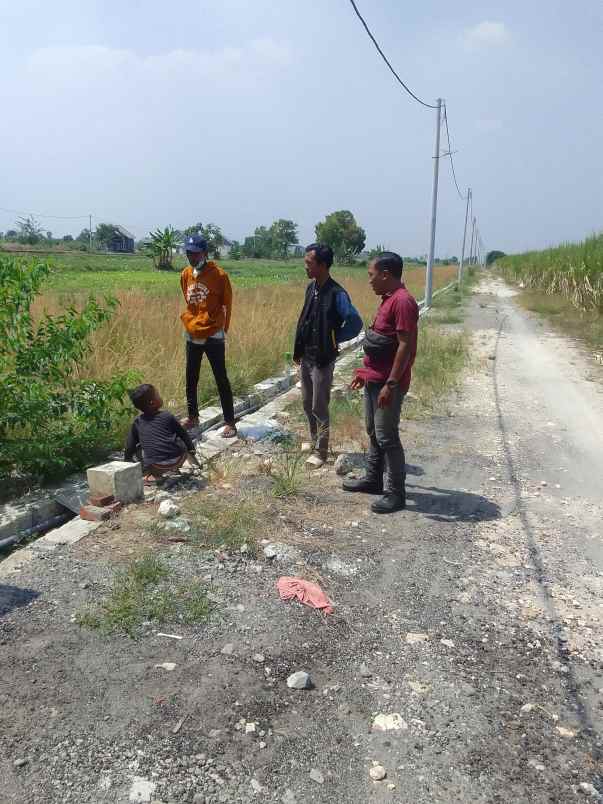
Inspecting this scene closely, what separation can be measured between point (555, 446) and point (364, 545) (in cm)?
306

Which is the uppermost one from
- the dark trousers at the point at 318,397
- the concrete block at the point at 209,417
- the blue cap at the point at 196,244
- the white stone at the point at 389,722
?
the blue cap at the point at 196,244

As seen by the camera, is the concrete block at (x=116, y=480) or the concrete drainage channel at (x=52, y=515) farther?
the concrete block at (x=116, y=480)

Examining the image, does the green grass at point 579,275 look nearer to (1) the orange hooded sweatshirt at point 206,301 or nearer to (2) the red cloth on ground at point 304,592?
(1) the orange hooded sweatshirt at point 206,301

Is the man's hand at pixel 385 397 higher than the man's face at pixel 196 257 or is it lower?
lower

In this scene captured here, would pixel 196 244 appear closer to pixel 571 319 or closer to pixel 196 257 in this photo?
pixel 196 257

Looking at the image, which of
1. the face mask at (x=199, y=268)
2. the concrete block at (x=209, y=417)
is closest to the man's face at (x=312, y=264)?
the face mask at (x=199, y=268)

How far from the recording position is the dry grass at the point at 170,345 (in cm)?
652

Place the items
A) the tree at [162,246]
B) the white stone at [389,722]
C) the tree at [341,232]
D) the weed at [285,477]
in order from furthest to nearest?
the tree at [341,232]
the tree at [162,246]
the weed at [285,477]
the white stone at [389,722]

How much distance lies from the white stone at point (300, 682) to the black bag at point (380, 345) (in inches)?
87.5

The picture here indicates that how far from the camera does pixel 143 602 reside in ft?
9.68

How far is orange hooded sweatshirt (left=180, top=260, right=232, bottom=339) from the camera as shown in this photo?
5.30 m

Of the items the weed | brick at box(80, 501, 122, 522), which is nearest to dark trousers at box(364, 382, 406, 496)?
the weed

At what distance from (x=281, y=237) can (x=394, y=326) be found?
313 feet

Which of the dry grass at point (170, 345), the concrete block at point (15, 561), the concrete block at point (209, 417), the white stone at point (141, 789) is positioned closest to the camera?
the white stone at point (141, 789)
